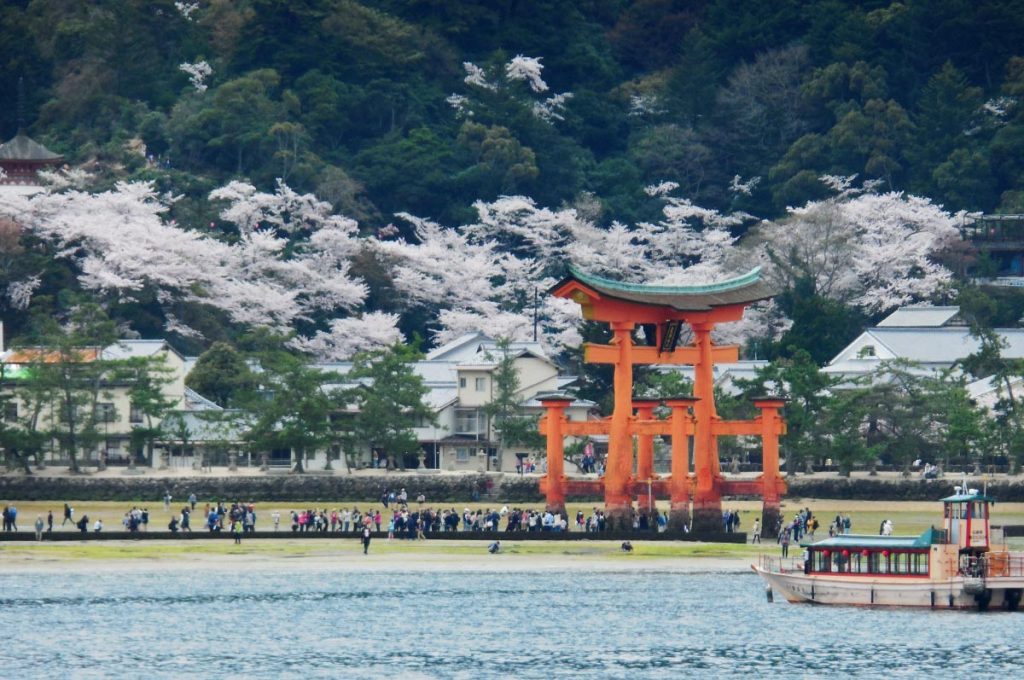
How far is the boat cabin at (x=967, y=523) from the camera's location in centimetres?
6003

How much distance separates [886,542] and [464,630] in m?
10.1

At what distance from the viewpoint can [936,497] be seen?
295 feet

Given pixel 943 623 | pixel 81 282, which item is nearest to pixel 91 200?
pixel 81 282

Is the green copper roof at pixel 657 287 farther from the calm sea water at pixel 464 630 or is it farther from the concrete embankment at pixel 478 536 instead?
the calm sea water at pixel 464 630

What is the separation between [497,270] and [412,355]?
26180 millimetres

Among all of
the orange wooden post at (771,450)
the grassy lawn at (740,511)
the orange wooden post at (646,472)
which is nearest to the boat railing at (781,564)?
the orange wooden post at (771,450)

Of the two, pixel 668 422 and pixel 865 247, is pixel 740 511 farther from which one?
pixel 865 247

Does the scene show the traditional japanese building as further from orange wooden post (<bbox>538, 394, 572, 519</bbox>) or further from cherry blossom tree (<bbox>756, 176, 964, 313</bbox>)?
orange wooden post (<bbox>538, 394, 572, 519</bbox>)

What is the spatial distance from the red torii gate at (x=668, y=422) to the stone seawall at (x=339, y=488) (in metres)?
13.6

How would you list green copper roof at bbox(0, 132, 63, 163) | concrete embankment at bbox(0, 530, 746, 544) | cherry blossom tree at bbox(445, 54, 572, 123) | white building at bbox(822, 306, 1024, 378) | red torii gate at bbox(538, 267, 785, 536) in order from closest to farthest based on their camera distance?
concrete embankment at bbox(0, 530, 746, 544)
red torii gate at bbox(538, 267, 785, 536)
white building at bbox(822, 306, 1024, 378)
green copper roof at bbox(0, 132, 63, 163)
cherry blossom tree at bbox(445, 54, 572, 123)

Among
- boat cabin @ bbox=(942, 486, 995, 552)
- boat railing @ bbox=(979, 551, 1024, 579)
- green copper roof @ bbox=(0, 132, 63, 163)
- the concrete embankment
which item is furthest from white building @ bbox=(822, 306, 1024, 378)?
boat cabin @ bbox=(942, 486, 995, 552)

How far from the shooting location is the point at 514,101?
132000 mm

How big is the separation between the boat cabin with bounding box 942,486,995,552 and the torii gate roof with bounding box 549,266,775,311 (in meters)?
18.9

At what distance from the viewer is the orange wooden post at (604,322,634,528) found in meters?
78.0
